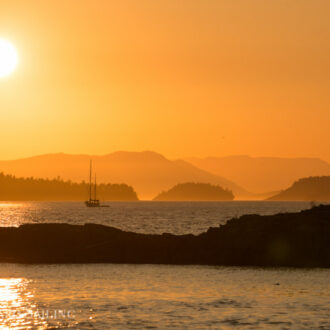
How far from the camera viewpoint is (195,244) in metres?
61.7

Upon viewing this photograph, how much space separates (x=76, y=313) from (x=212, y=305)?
7125mm

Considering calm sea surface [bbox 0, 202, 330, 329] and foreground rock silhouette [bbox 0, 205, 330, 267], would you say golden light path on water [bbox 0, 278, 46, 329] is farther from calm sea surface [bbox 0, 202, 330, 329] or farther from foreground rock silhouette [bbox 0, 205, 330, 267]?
foreground rock silhouette [bbox 0, 205, 330, 267]

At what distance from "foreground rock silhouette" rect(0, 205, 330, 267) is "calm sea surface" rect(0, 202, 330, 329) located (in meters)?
4.29

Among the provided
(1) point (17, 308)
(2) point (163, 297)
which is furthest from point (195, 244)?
(1) point (17, 308)

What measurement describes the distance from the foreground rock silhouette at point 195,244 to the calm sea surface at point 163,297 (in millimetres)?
4287

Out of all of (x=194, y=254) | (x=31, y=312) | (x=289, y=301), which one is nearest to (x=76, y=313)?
(x=31, y=312)

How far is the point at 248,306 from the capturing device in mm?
35531

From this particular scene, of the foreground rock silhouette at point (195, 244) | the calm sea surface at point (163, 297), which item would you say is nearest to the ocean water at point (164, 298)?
the calm sea surface at point (163, 297)

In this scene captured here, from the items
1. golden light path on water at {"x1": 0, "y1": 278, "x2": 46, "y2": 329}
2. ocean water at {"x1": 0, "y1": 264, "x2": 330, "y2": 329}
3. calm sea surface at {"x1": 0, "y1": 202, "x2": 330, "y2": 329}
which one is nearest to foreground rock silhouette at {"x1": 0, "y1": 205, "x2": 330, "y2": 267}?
ocean water at {"x1": 0, "y1": 264, "x2": 330, "y2": 329}

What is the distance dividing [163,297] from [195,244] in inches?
923

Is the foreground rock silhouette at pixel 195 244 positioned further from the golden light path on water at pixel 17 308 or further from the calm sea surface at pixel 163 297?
the golden light path on water at pixel 17 308

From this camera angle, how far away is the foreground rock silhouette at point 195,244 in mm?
58022

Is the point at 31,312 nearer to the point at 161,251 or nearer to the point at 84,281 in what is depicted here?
the point at 84,281

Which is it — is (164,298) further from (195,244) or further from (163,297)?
(195,244)
